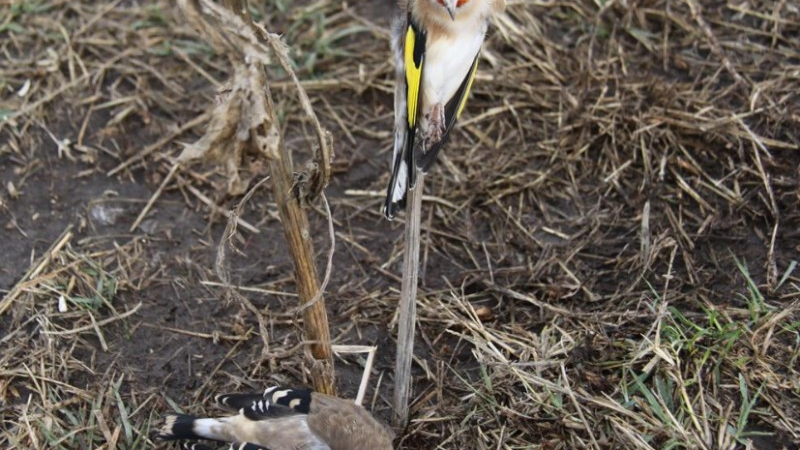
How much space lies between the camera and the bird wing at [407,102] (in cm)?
303

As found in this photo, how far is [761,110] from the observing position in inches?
168

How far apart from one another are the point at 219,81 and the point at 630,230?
217 centimetres

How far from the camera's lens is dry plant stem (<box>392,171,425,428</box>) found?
9.93 feet

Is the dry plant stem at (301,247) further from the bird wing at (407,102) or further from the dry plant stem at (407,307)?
the bird wing at (407,102)

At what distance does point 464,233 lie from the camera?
4133 mm

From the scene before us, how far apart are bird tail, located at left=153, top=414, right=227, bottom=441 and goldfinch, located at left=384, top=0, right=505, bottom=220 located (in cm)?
101

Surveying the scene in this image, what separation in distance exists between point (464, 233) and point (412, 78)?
1.23m

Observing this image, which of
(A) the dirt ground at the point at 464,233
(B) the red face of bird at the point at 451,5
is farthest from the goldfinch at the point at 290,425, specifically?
(B) the red face of bird at the point at 451,5

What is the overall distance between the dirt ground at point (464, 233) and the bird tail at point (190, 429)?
28cm

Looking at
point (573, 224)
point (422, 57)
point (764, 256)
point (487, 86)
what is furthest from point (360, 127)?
point (764, 256)

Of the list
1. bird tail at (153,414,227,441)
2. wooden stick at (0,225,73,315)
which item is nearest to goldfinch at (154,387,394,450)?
bird tail at (153,414,227,441)

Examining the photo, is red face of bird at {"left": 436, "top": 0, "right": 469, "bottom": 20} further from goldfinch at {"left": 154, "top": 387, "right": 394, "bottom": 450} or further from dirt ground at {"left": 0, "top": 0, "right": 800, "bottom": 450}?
goldfinch at {"left": 154, "top": 387, "right": 394, "bottom": 450}

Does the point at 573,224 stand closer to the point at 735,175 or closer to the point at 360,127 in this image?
the point at 735,175

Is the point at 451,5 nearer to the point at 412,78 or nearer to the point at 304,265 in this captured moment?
the point at 412,78
